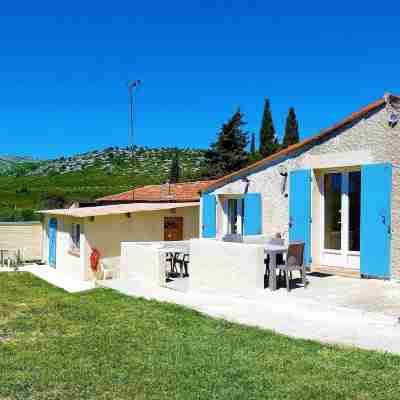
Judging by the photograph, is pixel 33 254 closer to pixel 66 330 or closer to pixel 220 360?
pixel 66 330

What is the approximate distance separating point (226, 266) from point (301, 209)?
2.91 meters

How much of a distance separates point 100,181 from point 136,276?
59030 millimetres

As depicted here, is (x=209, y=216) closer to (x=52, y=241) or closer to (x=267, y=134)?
(x=52, y=241)

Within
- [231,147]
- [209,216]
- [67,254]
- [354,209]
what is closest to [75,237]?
[67,254]

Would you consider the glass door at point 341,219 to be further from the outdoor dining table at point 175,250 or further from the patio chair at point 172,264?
the patio chair at point 172,264

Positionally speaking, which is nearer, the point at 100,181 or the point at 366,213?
the point at 366,213

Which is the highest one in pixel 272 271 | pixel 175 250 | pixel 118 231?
pixel 118 231

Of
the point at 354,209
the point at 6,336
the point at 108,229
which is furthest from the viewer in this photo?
the point at 108,229

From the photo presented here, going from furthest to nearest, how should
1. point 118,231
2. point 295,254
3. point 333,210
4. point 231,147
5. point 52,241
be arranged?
1. point 231,147
2. point 52,241
3. point 118,231
4. point 333,210
5. point 295,254

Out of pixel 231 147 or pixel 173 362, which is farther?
pixel 231 147

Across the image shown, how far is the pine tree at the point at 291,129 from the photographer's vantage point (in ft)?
159

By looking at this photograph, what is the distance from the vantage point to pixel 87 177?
254 ft

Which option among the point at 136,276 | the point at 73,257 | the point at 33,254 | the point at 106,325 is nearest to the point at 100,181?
the point at 33,254

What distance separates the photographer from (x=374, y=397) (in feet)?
15.8
